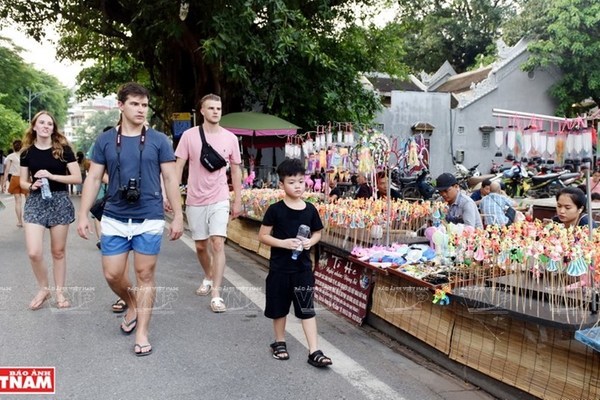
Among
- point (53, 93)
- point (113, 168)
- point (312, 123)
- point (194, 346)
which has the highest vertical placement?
point (53, 93)

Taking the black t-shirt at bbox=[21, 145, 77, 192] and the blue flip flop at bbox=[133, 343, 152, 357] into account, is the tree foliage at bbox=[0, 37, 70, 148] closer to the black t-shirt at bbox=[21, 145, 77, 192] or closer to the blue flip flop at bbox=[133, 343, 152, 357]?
the black t-shirt at bbox=[21, 145, 77, 192]

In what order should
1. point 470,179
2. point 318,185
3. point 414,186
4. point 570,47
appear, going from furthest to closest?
point 570,47 < point 414,186 < point 470,179 < point 318,185

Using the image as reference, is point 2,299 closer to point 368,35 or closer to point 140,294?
point 140,294

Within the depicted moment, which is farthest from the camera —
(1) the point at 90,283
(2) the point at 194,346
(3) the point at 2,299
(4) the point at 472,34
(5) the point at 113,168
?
(4) the point at 472,34

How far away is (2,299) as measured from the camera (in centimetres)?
506

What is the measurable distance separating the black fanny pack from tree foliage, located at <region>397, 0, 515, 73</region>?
3112 centimetres

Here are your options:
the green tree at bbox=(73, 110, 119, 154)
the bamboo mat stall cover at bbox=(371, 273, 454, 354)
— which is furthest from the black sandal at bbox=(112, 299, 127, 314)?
the green tree at bbox=(73, 110, 119, 154)

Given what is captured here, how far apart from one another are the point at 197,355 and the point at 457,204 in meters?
2.86

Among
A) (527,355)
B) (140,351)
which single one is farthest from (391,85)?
(527,355)

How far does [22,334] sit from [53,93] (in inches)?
1898

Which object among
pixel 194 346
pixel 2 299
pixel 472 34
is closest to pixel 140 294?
pixel 194 346

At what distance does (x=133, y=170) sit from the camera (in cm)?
373

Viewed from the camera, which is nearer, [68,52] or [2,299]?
[2,299]

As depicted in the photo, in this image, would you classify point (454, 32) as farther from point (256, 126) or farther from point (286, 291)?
point (286, 291)
